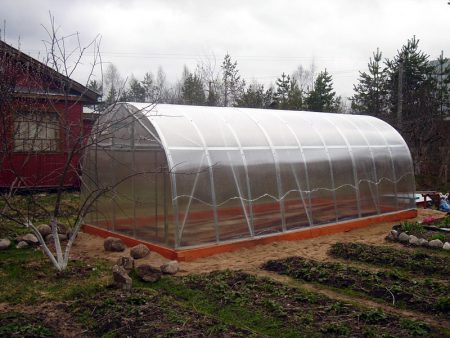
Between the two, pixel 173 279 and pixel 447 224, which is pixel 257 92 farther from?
pixel 173 279

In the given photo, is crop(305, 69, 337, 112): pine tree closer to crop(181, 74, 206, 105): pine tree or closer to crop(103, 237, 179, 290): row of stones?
crop(181, 74, 206, 105): pine tree

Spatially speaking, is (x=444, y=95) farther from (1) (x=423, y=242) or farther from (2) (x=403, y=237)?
(1) (x=423, y=242)

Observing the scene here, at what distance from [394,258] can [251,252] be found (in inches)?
112

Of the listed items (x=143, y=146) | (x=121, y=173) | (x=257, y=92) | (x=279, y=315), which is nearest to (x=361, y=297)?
(x=279, y=315)

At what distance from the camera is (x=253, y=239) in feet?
34.9

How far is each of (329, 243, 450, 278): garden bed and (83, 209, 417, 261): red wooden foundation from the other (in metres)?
1.24

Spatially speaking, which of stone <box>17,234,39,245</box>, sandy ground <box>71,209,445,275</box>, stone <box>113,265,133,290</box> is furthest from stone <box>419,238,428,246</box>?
stone <box>17,234,39,245</box>

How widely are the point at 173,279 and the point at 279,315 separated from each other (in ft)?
8.14

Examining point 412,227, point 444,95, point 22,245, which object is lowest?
point 22,245

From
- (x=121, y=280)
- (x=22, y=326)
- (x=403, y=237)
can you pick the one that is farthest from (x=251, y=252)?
(x=22, y=326)

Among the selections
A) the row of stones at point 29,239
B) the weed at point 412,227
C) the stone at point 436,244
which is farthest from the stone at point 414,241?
the row of stones at point 29,239

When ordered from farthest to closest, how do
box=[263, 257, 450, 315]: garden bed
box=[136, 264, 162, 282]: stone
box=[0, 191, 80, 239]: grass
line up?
box=[0, 191, 80, 239]: grass → box=[136, 264, 162, 282]: stone → box=[263, 257, 450, 315]: garden bed

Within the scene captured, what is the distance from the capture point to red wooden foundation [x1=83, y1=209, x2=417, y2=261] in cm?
943

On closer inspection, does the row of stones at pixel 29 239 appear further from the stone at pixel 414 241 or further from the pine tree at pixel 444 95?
the pine tree at pixel 444 95
